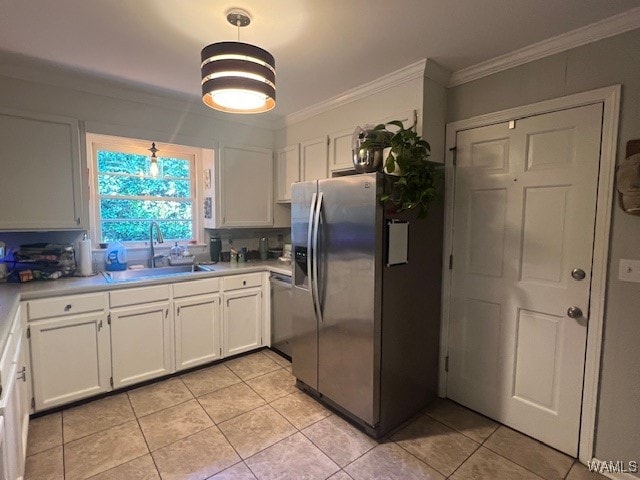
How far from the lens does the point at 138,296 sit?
2.49 metres

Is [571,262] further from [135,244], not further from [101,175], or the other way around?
[101,175]

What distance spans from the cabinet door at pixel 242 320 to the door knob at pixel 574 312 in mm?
2390

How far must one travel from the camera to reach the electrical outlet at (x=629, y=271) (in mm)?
1644

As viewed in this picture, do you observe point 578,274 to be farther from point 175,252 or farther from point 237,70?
point 175,252

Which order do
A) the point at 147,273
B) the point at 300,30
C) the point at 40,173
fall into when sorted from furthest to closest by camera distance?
the point at 147,273 → the point at 40,173 → the point at 300,30

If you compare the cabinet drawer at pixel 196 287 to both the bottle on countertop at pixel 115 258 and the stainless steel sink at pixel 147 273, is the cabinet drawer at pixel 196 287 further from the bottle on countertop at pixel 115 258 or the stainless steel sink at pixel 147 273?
the bottle on countertop at pixel 115 258

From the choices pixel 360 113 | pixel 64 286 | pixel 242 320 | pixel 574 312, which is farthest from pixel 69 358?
Result: pixel 574 312

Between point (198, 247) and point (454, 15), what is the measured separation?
2879 mm

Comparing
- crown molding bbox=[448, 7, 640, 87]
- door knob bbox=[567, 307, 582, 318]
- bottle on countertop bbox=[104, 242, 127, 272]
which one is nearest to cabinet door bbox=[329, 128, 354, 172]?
crown molding bbox=[448, 7, 640, 87]

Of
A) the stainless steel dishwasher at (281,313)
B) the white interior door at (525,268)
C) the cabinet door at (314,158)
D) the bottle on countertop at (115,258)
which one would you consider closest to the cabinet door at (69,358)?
the bottle on countertop at (115,258)

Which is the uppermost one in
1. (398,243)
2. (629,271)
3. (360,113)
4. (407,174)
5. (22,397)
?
(360,113)

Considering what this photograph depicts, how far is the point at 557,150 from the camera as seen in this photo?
189 cm

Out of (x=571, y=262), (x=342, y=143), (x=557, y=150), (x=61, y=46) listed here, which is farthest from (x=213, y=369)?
(x=557, y=150)
